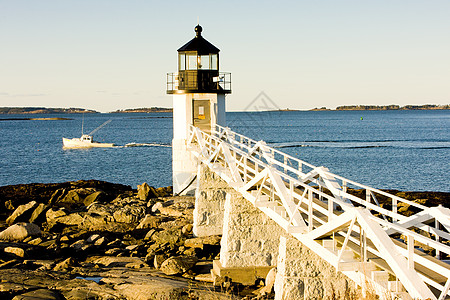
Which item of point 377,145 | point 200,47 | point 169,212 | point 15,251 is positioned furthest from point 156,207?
point 377,145

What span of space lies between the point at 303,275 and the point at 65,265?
881cm

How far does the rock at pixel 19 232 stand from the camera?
2005cm

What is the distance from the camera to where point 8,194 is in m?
31.3

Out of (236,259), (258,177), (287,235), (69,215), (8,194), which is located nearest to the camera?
(287,235)

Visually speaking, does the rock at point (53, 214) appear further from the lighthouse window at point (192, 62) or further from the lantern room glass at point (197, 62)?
the lighthouse window at point (192, 62)

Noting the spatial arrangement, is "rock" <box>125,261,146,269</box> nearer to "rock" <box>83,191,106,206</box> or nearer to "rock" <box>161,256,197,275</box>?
"rock" <box>161,256,197,275</box>

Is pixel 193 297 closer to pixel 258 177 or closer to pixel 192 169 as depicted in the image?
pixel 258 177

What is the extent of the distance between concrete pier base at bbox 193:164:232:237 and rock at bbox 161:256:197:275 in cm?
395

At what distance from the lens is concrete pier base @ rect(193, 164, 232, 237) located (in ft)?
64.8

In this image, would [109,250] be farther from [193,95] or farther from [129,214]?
[193,95]

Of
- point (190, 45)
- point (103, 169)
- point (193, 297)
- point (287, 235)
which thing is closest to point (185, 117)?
point (190, 45)

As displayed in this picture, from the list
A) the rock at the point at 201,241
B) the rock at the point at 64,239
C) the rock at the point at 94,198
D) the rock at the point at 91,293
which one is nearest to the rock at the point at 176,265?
the rock at the point at 91,293

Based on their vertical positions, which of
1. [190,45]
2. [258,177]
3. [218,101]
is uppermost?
[190,45]

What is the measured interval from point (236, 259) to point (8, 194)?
20571 millimetres
